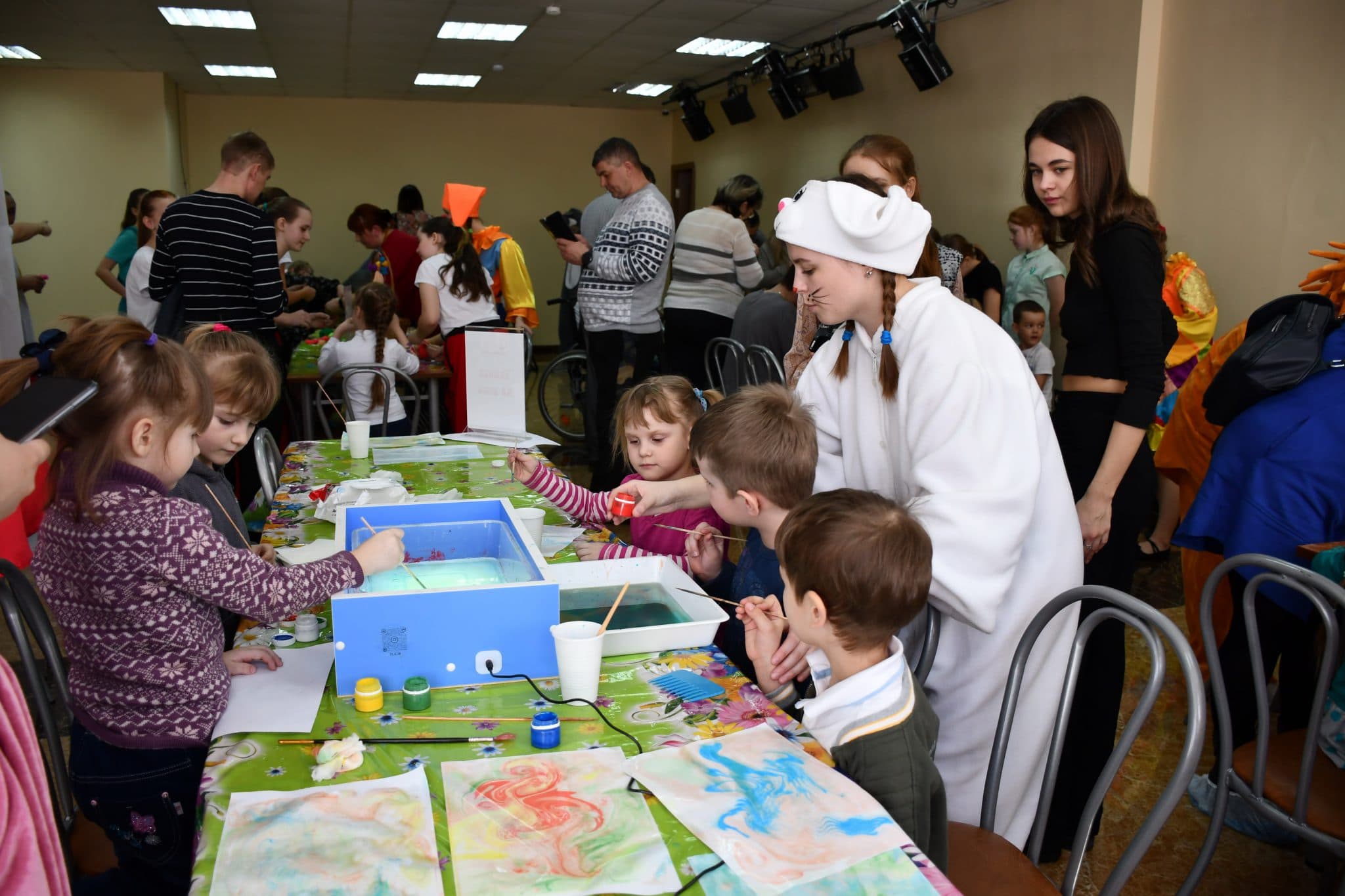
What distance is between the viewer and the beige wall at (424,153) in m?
11.1

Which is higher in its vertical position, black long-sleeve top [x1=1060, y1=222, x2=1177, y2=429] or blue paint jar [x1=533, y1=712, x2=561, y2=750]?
black long-sleeve top [x1=1060, y1=222, x2=1177, y2=429]

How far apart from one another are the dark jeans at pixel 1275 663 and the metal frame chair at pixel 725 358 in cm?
238

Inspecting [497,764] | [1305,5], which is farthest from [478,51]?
[497,764]

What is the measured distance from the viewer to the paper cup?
4.15 ft

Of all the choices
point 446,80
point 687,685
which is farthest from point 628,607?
point 446,80

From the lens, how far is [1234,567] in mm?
1554

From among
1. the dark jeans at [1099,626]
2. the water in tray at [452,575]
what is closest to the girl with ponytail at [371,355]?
the water in tray at [452,575]

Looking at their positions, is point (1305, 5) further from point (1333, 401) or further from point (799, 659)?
point (799, 659)

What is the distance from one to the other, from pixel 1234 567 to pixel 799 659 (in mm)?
717

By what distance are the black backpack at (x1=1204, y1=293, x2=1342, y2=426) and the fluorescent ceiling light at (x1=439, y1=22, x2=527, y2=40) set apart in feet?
21.7

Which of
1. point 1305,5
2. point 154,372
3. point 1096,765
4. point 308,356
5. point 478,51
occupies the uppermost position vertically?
point 478,51

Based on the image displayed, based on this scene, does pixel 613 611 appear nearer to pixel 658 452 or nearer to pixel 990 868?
pixel 990 868

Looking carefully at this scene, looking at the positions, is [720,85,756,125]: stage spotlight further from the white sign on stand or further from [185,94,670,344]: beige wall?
the white sign on stand

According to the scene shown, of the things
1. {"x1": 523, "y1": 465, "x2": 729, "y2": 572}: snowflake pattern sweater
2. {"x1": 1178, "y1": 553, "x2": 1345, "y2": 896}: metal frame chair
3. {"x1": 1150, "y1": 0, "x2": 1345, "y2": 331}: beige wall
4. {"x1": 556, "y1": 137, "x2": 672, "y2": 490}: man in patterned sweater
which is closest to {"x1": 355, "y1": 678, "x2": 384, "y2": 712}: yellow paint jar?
{"x1": 523, "y1": 465, "x2": 729, "y2": 572}: snowflake pattern sweater
